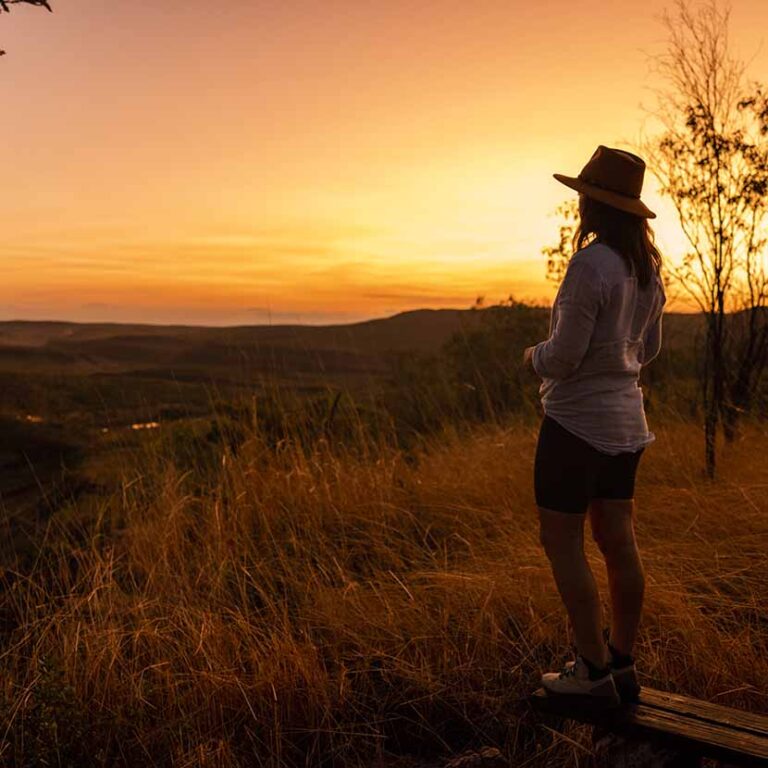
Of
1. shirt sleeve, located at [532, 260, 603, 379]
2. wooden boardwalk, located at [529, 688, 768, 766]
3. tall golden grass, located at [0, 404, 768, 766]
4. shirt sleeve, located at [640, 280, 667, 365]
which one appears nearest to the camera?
wooden boardwalk, located at [529, 688, 768, 766]

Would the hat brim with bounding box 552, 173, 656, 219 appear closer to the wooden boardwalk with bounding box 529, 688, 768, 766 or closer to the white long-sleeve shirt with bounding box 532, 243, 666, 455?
the white long-sleeve shirt with bounding box 532, 243, 666, 455

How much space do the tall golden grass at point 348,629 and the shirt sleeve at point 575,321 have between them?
143 cm

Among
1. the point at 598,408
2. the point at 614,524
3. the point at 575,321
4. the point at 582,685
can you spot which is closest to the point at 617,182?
the point at 575,321

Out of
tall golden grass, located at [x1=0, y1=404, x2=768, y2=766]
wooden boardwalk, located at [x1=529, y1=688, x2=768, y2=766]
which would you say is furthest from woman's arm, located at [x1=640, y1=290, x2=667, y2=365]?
tall golden grass, located at [x1=0, y1=404, x2=768, y2=766]

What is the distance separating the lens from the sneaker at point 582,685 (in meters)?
2.67

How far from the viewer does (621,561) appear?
2.71 meters

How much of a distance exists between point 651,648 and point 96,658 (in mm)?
2411

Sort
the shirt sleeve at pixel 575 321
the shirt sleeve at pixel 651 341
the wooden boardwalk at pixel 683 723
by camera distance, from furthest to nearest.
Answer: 1. the shirt sleeve at pixel 651 341
2. the shirt sleeve at pixel 575 321
3. the wooden boardwalk at pixel 683 723

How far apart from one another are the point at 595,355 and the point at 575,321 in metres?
0.15

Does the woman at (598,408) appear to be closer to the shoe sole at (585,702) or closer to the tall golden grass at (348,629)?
the shoe sole at (585,702)

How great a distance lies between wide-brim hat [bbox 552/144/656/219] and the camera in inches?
104

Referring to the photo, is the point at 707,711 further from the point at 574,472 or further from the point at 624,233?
the point at 624,233

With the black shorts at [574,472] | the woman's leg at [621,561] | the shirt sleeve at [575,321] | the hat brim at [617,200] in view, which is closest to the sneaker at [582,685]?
the woman's leg at [621,561]

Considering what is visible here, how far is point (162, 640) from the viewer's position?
3914 mm
